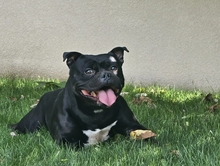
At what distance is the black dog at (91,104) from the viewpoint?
308 centimetres

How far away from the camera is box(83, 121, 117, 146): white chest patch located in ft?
10.8

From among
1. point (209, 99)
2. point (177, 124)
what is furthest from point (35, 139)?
point (209, 99)

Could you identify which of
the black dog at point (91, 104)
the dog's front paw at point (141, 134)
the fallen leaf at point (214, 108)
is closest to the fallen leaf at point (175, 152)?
the dog's front paw at point (141, 134)

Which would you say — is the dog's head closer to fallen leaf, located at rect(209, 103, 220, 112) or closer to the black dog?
the black dog

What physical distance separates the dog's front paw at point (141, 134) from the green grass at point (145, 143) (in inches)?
1.9

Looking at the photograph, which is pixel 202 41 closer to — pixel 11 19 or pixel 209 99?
pixel 209 99

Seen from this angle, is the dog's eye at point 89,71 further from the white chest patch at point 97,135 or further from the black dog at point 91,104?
the white chest patch at point 97,135

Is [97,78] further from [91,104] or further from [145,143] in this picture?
[145,143]

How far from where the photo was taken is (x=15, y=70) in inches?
248

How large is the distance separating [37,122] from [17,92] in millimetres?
1546

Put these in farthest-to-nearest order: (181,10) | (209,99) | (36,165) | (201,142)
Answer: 1. (181,10)
2. (209,99)
3. (201,142)
4. (36,165)

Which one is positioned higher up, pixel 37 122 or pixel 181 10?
pixel 181 10

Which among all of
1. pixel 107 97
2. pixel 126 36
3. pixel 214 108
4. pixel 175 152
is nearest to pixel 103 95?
pixel 107 97

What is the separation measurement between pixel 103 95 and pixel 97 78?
131mm
